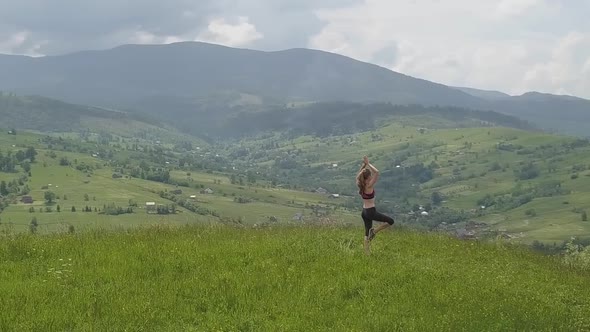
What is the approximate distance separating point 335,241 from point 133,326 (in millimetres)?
8527

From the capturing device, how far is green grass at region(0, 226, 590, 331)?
34.6 feet

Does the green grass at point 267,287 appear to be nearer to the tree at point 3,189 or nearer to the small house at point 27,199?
the small house at point 27,199

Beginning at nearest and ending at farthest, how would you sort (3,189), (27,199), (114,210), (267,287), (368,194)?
(267,287) → (368,194) → (114,210) → (27,199) → (3,189)

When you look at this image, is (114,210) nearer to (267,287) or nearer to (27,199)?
(27,199)

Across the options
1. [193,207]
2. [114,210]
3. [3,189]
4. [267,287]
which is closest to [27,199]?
[3,189]

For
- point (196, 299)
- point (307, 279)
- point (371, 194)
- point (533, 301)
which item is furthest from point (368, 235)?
point (196, 299)

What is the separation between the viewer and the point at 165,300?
1129 cm

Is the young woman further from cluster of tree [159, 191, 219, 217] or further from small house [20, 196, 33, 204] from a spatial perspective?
small house [20, 196, 33, 204]

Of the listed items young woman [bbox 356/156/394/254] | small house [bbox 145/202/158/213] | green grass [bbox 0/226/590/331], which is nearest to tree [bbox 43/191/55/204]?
small house [bbox 145/202/158/213]

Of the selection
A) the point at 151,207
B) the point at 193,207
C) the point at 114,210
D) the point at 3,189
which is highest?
the point at 3,189

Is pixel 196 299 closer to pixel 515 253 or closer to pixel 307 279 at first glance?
pixel 307 279

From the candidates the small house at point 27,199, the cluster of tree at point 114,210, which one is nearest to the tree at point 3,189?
the small house at point 27,199

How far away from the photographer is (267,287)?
1248 cm

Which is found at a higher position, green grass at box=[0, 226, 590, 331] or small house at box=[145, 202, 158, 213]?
green grass at box=[0, 226, 590, 331]
